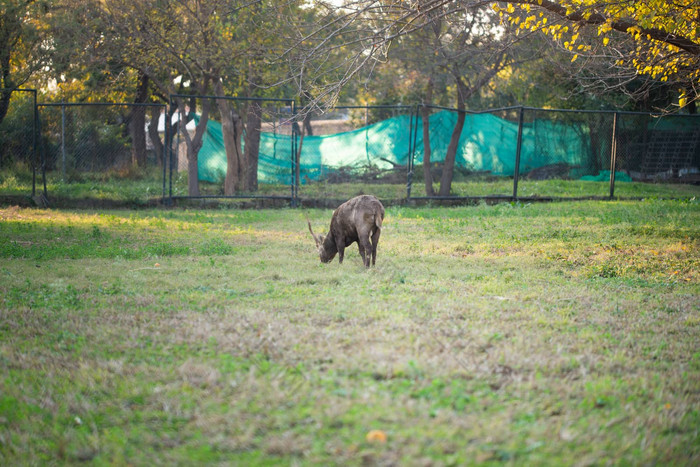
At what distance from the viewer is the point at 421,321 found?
18.1 feet

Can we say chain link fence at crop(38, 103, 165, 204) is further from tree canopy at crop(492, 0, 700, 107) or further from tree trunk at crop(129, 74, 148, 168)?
tree canopy at crop(492, 0, 700, 107)

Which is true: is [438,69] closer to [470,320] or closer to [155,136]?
[155,136]

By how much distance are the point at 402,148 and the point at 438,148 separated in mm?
1420

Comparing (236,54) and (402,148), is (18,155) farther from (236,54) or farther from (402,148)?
(402,148)

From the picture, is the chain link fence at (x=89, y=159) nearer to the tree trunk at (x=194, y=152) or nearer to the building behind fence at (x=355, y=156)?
the building behind fence at (x=355, y=156)

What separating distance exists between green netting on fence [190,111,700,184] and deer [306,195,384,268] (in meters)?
7.87

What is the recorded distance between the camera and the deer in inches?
318

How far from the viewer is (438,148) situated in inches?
764

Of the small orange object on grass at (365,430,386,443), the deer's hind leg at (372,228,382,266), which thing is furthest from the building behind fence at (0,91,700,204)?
the small orange object on grass at (365,430,386,443)

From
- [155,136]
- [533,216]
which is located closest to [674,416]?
[533,216]

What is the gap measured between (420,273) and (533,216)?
21.1 ft

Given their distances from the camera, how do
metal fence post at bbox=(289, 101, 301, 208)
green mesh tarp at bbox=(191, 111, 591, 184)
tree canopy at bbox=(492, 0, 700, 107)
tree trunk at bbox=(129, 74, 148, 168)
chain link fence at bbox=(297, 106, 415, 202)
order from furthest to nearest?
tree trunk at bbox=(129, 74, 148, 168), green mesh tarp at bbox=(191, 111, 591, 184), chain link fence at bbox=(297, 106, 415, 202), metal fence post at bbox=(289, 101, 301, 208), tree canopy at bbox=(492, 0, 700, 107)

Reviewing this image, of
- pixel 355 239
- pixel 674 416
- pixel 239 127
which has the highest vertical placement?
pixel 239 127

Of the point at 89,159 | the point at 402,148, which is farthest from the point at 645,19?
the point at 89,159
